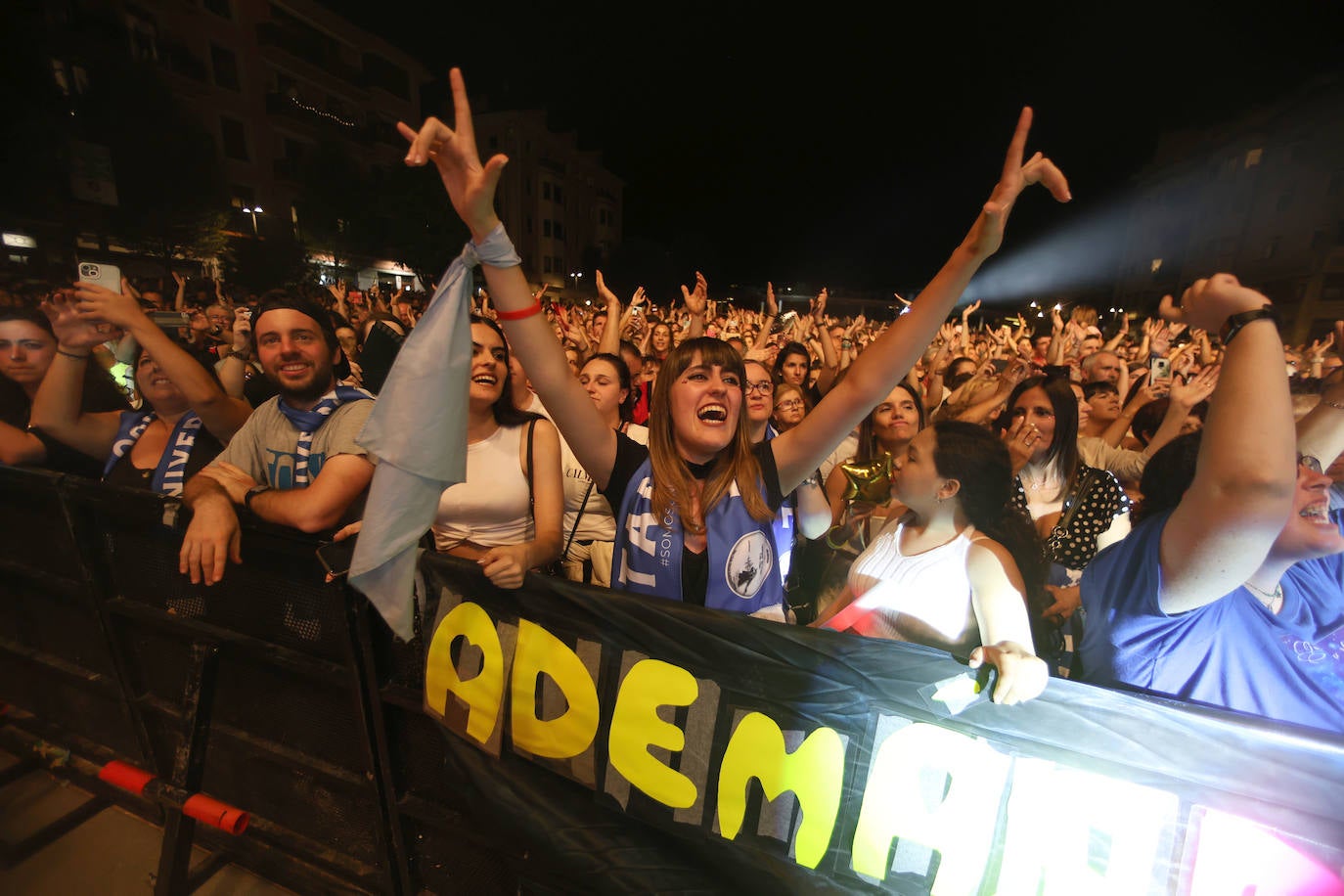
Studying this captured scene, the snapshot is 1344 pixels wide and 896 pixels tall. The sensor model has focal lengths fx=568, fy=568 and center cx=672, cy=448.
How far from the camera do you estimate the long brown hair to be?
2.05 metres

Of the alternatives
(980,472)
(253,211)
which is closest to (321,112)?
(253,211)

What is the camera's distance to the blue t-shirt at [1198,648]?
63.8 inches


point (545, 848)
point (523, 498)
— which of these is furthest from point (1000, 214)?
point (545, 848)

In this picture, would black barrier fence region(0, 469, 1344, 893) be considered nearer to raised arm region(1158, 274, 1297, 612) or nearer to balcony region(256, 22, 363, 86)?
raised arm region(1158, 274, 1297, 612)

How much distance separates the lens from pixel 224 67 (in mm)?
29844

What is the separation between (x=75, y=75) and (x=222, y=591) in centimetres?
2647

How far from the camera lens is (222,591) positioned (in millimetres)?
2133

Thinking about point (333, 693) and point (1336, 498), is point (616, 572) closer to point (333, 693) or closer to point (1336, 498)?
point (333, 693)

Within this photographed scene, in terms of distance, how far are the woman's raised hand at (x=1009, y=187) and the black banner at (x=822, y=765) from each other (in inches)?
49.1

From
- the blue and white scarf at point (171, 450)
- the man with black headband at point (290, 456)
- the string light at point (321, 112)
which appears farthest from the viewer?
the string light at point (321, 112)

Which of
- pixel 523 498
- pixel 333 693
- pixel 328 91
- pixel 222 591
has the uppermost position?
pixel 328 91

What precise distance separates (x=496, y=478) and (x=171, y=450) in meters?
1.67

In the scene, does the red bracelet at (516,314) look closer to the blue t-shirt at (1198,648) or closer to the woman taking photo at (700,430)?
the woman taking photo at (700,430)

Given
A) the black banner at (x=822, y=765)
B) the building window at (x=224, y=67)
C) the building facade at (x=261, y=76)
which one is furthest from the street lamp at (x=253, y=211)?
the black banner at (x=822, y=765)
